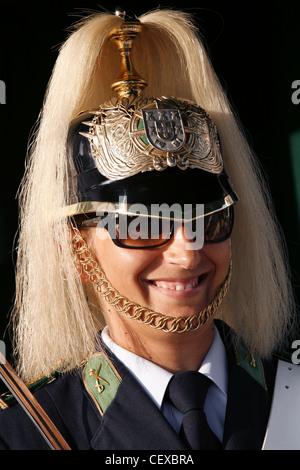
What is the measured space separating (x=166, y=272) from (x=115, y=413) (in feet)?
1.30

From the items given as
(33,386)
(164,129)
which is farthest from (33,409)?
(164,129)

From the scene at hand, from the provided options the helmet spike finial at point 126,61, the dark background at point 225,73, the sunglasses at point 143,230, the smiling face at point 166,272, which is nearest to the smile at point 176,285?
the smiling face at point 166,272

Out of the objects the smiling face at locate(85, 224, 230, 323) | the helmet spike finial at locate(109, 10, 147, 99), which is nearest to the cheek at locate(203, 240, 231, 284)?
the smiling face at locate(85, 224, 230, 323)

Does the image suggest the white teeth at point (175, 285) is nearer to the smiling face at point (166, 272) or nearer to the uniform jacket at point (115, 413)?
the smiling face at point (166, 272)

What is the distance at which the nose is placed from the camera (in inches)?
69.9

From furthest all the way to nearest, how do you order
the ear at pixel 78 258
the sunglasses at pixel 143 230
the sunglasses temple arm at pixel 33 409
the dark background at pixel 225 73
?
the dark background at pixel 225 73 → the ear at pixel 78 258 → the sunglasses at pixel 143 230 → the sunglasses temple arm at pixel 33 409

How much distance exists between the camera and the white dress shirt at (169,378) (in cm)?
181

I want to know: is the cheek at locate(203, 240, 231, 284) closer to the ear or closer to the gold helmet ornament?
the gold helmet ornament

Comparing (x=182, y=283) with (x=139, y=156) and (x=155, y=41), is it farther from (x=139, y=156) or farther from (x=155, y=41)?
(x=155, y=41)

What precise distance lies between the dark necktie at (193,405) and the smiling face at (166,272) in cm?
18

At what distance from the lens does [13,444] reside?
1.78m

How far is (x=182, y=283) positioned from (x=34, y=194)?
0.55 m

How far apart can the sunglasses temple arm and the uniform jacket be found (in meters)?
0.09
